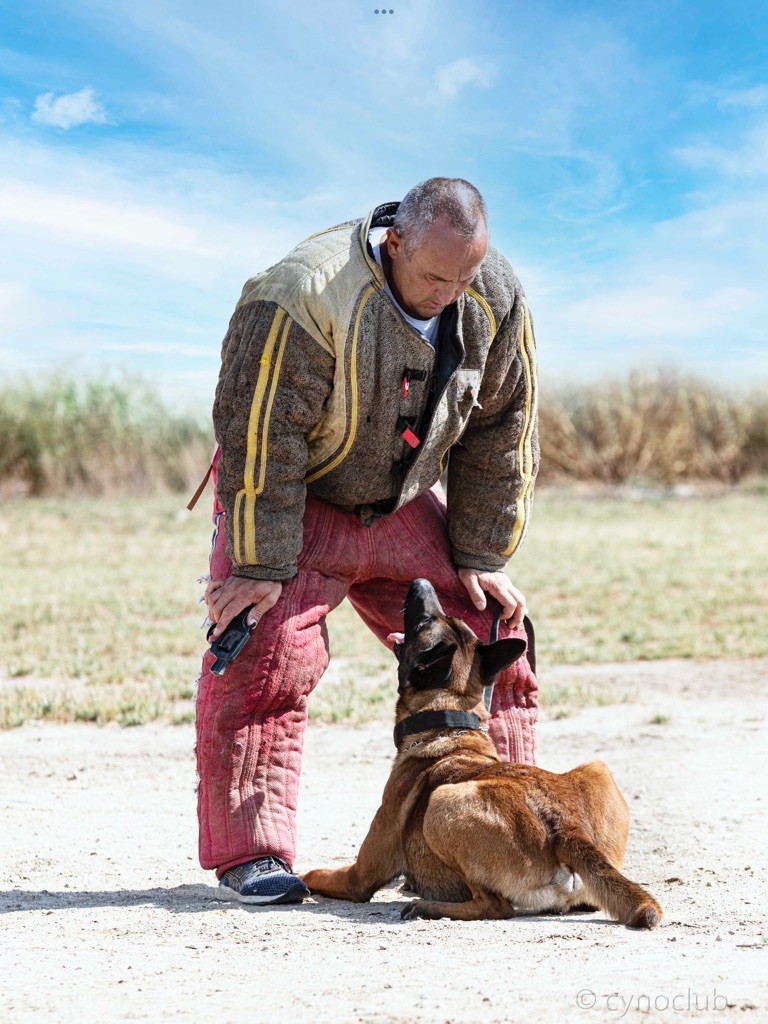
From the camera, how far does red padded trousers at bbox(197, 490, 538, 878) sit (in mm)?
4676

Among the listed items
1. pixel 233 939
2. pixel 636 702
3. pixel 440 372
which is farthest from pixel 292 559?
pixel 636 702

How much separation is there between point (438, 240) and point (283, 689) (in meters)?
1.74

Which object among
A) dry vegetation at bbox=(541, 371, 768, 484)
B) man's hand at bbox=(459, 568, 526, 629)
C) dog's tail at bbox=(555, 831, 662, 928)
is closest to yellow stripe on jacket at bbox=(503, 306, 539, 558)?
man's hand at bbox=(459, 568, 526, 629)

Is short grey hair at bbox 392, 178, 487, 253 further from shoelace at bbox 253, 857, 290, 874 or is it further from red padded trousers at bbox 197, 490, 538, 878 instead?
shoelace at bbox 253, 857, 290, 874

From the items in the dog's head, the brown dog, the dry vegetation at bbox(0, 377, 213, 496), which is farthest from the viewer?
the dry vegetation at bbox(0, 377, 213, 496)

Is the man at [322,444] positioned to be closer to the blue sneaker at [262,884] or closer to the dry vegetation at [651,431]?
the blue sneaker at [262,884]

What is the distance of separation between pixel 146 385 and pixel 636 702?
52.7 feet

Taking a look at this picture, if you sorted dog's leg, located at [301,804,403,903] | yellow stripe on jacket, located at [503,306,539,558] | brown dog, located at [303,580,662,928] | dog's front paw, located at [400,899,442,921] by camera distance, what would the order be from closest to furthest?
brown dog, located at [303,580,662,928] < dog's front paw, located at [400,899,442,921] < dog's leg, located at [301,804,403,903] < yellow stripe on jacket, located at [503,306,539,558]

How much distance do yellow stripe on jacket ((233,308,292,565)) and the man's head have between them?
472mm

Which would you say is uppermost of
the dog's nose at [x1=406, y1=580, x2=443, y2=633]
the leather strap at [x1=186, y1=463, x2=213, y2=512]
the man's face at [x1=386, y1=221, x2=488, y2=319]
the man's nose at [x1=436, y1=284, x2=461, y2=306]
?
the man's face at [x1=386, y1=221, x2=488, y2=319]

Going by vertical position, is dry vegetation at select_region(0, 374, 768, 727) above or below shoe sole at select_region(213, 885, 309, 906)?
above

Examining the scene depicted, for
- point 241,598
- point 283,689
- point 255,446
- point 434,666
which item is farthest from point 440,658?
point 255,446

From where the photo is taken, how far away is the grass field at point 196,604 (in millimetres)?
9102

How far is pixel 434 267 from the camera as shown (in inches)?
171
